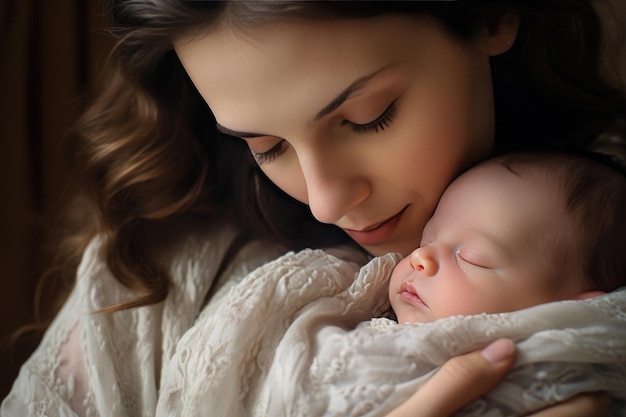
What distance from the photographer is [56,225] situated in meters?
1.67

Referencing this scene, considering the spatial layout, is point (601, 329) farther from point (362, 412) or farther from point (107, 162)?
point (107, 162)

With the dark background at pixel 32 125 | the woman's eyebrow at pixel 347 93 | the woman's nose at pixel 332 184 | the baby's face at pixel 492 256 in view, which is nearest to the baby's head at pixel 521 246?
the baby's face at pixel 492 256

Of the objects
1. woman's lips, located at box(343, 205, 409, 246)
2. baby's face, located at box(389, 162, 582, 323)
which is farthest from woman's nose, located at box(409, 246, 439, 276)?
woman's lips, located at box(343, 205, 409, 246)

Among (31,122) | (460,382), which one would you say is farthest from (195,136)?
(460,382)

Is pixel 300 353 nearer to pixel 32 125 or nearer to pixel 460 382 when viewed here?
pixel 460 382

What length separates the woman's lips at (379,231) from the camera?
113cm

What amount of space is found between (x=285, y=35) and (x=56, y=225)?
91 cm

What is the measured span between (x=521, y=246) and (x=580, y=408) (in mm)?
214

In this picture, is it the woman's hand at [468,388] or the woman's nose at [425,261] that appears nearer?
the woman's hand at [468,388]

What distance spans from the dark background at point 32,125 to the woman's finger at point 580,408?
810mm

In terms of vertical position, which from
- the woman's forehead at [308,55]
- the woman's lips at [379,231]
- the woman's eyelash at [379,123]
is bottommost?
the woman's lips at [379,231]

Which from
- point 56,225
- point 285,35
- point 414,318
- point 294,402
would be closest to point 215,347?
point 294,402

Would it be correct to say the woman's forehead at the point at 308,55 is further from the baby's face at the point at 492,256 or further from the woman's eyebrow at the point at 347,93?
the baby's face at the point at 492,256

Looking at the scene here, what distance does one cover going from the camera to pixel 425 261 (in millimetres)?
1017
